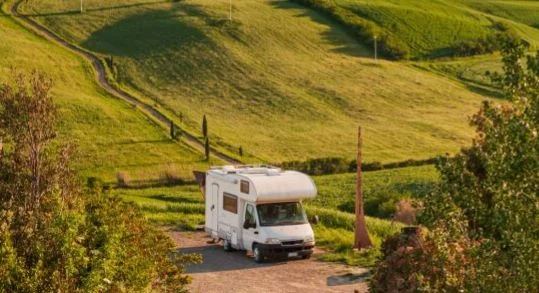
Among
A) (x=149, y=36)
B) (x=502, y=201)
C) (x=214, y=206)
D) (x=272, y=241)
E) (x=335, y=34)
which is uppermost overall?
(x=502, y=201)

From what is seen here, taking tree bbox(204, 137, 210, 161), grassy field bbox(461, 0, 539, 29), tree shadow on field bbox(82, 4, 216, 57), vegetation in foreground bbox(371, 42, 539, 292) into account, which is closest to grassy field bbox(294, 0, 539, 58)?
grassy field bbox(461, 0, 539, 29)

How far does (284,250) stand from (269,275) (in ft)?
6.03

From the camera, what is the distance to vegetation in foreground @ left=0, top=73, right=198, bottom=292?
1794cm

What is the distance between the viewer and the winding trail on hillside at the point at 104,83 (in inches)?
3133

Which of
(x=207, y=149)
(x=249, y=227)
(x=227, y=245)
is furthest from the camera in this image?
(x=207, y=149)

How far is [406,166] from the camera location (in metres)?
74.0

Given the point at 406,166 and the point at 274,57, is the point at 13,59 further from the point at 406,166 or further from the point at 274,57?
the point at 406,166

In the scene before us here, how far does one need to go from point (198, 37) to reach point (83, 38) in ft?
38.1

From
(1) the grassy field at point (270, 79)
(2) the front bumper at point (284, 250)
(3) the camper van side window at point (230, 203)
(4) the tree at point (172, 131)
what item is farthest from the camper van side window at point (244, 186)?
(4) the tree at point (172, 131)

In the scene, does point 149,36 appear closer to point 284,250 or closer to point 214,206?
point 214,206

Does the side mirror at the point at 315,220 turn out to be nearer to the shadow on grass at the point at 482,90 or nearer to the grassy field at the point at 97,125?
the grassy field at the point at 97,125

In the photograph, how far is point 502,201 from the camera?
13523 millimetres

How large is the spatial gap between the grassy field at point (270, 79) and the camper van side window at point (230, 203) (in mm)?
39725

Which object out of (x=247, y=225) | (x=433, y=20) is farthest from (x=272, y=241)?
(x=433, y=20)
